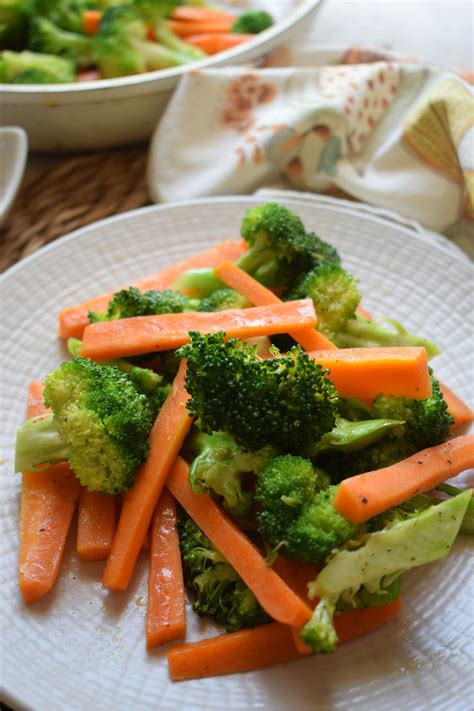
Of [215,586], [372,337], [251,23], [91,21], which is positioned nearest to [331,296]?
[372,337]

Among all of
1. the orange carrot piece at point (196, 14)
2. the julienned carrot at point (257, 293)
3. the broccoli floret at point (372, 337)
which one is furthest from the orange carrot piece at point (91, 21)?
the broccoli floret at point (372, 337)

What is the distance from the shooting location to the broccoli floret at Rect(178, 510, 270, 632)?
5.77ft

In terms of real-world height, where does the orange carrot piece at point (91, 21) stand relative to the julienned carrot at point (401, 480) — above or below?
above

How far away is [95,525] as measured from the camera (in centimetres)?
194

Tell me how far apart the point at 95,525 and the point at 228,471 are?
40 centimetres

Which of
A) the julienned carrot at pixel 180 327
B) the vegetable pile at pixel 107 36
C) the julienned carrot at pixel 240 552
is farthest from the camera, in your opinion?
the vegetable pile at pixel 107 36

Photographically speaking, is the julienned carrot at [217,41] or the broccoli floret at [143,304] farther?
the julienned carrot at [217,41]

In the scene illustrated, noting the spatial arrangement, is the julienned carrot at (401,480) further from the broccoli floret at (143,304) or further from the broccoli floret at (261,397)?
the broccoli floret at (143,304)

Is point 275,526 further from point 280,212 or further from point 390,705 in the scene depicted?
point 280,212

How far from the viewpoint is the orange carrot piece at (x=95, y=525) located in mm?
1908

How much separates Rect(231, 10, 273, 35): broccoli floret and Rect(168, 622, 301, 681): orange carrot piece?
10.5 ft

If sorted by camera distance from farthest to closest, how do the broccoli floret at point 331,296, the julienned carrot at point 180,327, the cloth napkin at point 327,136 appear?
1. the cloth napkin at point 327,136
2. the broccoli floret at point 331,296
3. the julienned carrot at point 180,327

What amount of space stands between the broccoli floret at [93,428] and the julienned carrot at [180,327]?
139 millimetres

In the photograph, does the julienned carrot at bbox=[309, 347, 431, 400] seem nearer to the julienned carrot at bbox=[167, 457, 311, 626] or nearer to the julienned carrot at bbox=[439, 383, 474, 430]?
the julienned carrot at bbox=[439, 383, 474, 430]
